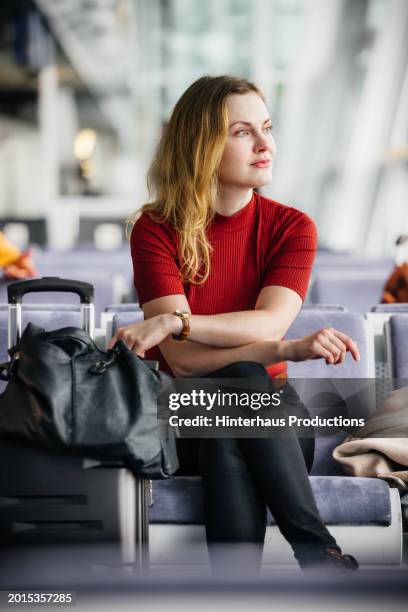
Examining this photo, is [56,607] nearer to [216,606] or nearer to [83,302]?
[216,606]

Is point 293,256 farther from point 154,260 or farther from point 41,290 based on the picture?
point 41,290

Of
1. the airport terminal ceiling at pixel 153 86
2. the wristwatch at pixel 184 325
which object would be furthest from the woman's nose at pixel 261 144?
the airport terminal ceiling at pixel 153 86

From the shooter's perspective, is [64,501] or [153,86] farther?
[153,86]

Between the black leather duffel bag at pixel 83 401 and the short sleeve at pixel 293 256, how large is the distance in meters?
0.49

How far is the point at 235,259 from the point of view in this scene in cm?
207

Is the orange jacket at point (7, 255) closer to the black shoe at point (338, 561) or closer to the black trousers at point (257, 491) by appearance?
the black trousers at point (257, 491)

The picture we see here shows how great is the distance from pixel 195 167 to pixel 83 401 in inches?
27.3

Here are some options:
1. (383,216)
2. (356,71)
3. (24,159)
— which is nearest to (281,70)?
(356,71)

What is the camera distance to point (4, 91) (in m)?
14.2

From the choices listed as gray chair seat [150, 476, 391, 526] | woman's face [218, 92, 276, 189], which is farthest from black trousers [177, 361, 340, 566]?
woman's face [218, 92, 276, 189]

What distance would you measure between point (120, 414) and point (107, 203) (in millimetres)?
12604

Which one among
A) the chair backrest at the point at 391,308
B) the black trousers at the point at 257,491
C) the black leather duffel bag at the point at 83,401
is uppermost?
the black leather duffel bag at the point at 83,401

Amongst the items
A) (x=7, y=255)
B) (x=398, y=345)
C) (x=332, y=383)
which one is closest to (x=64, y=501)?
(x=332, y=383)

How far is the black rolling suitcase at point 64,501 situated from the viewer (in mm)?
1562
